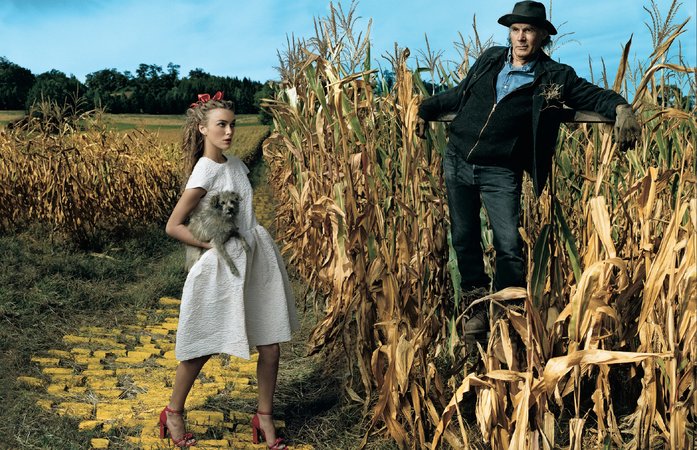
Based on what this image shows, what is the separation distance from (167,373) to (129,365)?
13.8 inches

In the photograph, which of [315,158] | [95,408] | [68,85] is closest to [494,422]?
[95,408]

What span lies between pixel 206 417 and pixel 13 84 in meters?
24.4

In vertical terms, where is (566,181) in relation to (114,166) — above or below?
below

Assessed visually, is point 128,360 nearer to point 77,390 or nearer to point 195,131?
point 77,390

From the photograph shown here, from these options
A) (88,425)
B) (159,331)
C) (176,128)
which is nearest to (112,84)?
(176,128)

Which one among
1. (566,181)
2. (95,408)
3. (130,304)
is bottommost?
(95,408)

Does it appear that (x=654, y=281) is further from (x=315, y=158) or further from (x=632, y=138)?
(x=315, y=158)

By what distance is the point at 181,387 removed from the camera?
336 cm

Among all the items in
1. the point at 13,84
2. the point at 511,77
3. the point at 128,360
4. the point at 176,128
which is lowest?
the point at 128,360

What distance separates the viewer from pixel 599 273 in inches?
101

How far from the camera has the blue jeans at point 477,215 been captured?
10.8ft

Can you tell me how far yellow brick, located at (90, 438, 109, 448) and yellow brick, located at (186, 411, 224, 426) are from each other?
0.41m

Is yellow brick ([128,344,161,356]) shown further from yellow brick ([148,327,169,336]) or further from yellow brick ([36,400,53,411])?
yellow brick ([36,400,53,411])

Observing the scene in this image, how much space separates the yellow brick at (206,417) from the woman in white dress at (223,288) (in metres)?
0.34
